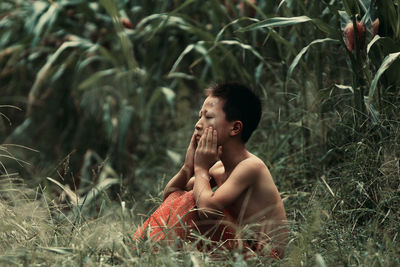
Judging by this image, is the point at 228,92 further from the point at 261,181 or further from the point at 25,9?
the point at 25,9

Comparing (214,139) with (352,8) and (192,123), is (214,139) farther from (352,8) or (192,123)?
(192,123)

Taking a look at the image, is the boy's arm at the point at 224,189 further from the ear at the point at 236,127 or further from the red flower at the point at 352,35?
the red flower at the point at 352,35

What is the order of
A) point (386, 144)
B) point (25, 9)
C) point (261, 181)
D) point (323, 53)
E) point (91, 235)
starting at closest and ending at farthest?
point (91, 235), point (261, 181), point (386, 144), point (323, 53), point (25, 9)

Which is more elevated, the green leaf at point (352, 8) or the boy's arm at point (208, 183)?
the green leaf at point (352, 8)

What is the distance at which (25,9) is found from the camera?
3.40 meters

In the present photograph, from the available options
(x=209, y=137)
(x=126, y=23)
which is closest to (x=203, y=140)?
(x=209, y=137)

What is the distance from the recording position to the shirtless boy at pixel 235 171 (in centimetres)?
161

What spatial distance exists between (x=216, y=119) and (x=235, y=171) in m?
0.17

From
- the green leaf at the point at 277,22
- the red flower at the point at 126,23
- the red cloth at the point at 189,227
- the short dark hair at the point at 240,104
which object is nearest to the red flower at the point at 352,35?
the green leaf at the point at 277,22

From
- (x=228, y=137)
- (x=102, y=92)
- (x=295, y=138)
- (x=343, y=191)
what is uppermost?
(x=228, y=137)

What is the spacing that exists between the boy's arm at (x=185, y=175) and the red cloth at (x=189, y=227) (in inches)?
6.1

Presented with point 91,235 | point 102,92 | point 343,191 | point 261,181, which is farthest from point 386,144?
point 102,92

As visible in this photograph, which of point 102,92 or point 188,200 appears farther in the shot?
point 102,92

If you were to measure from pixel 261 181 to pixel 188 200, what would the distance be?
201 millimetres
